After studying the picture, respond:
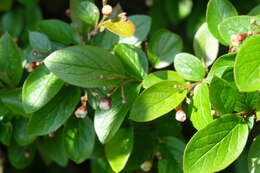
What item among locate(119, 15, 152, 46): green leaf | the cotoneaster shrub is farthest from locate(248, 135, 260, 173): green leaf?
locate(119, 15, 152, 46): green leaf

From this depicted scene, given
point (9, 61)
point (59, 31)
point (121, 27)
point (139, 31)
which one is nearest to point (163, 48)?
point (139, 31)

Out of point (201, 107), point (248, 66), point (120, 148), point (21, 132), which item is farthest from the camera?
point (21, 132)

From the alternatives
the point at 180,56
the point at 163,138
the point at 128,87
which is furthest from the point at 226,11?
the point at 163,138

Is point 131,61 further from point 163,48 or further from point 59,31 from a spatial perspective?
point 59,31

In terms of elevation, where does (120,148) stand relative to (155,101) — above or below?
below

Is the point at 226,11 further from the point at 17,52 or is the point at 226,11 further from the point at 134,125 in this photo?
the point at 17,52

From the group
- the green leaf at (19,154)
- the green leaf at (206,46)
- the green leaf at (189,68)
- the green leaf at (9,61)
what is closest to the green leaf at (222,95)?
the green leaf at (189,68)
